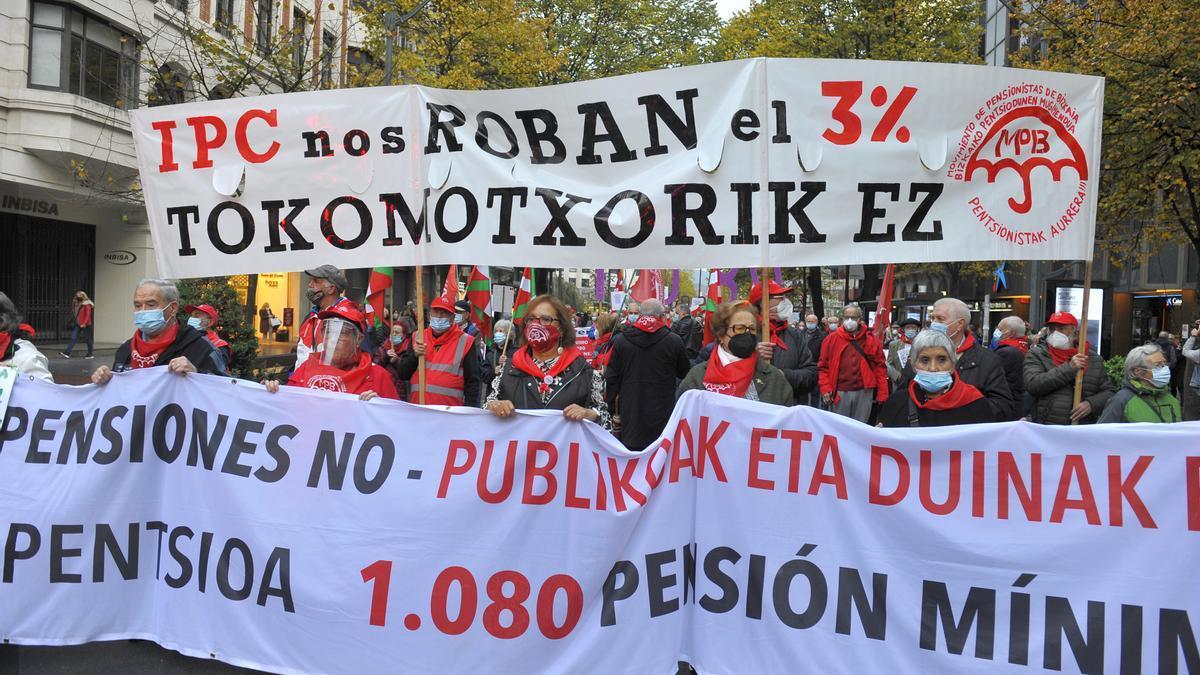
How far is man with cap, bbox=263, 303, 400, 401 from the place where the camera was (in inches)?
185

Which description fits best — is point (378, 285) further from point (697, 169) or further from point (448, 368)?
point (697, 169)

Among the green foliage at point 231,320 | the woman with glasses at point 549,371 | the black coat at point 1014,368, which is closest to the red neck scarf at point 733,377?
the woman with glasses at point 549,371

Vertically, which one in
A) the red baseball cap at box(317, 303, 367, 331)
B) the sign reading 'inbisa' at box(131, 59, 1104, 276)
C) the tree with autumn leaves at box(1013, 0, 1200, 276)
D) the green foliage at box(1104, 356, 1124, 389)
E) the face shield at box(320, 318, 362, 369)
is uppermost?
the tree with autumn leaves at box(1013, 0, 1200, 276)

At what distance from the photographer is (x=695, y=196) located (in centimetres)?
466

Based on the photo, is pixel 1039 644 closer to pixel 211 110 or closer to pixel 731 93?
pixel 731 93

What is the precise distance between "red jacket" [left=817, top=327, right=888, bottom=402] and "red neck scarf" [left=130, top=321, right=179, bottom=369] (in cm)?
680

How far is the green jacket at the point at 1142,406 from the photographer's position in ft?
18.4

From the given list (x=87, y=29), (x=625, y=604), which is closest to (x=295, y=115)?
(x=625, y=604)

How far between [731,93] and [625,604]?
249 cm

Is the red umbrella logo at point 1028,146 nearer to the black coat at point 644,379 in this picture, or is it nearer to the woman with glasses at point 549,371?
the woman with glasses at point 549,371

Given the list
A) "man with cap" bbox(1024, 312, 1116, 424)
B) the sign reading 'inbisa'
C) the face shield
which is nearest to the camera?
the sign reading 'inbisa'

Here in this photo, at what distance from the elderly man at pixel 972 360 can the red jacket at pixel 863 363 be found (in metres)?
3.57

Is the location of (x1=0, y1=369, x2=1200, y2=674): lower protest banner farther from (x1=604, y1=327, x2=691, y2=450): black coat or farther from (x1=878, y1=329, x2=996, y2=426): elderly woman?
(x1=604, y1=327, x2=691, y2=450): black coat

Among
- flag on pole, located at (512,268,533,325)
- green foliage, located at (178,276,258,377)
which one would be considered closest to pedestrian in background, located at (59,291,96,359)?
green foliage, located at (178,276,258,377)
